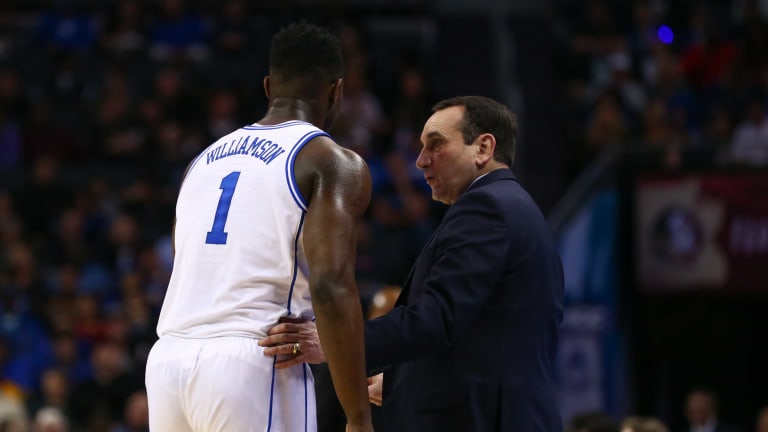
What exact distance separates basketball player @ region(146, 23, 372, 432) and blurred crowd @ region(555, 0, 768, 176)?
9.18 meters

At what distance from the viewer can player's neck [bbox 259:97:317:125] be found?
4.78 metres

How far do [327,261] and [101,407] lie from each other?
27.8 feet

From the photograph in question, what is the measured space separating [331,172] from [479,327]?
852mm

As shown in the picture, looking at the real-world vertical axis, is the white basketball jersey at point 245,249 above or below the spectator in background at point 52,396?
above

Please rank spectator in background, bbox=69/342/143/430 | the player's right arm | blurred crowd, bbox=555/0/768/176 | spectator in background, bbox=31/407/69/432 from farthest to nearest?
1. blurred crowd, bbox=555/0/768/176
2. spectator in background, bbox=69/342/143/430
3. spectator in background, bbox=31/407/69/432
4. the player's right arm

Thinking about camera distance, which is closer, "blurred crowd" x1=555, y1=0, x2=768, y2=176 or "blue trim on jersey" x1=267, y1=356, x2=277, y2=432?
"blue trim on jersey" x1=267, y1=356, x2=277, y2=432

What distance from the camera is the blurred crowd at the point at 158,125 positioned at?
522 inches

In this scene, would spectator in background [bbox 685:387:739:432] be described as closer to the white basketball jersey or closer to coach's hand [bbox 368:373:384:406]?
coach's hand [bbox 368:373:384:406]

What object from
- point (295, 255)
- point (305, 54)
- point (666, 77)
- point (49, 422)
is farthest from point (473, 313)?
point (666, 77)

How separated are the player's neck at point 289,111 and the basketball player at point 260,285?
8cm

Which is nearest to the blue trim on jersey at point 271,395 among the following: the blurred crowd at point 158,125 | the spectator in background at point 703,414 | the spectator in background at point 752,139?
the blurred crowd at point 158,125

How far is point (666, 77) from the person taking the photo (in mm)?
15930

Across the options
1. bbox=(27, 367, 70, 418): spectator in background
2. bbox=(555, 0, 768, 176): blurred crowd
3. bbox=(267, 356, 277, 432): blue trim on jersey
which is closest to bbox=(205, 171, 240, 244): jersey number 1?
bbox=(267, 356, 277, 432): blue trim on jersey

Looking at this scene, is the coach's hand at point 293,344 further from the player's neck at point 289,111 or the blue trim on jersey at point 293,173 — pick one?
the player's neck at point 289,111
